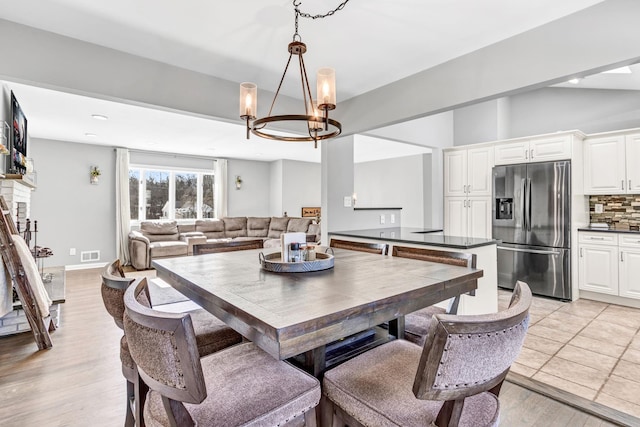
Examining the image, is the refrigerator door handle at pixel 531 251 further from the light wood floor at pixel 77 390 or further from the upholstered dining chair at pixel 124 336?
the upholstered dining chair at pixel 124 336

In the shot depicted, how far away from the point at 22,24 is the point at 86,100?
5.78ft

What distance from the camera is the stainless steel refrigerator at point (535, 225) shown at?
386 centimetres

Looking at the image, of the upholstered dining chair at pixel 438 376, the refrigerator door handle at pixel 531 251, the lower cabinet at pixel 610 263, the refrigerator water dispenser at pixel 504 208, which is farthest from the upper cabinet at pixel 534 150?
the upholstered dining chair at pixel 438 376

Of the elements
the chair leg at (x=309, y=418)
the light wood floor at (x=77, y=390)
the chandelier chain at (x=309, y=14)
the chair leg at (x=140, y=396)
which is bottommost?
the light wood floor at (x=77, y=390)

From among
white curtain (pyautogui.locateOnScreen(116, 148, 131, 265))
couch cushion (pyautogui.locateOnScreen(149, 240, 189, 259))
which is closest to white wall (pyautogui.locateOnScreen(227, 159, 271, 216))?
couch cushion (pyautogui.locateOnScreen(149, 240, 189, 259))

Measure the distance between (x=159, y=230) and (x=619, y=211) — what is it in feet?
24.9

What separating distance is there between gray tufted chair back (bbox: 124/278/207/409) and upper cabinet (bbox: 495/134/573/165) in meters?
4.65

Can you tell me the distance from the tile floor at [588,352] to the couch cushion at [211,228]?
5.88 meters

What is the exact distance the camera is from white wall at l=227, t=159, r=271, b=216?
822cm

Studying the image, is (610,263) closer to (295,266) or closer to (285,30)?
(295,266)

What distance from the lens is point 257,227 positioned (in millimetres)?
7852

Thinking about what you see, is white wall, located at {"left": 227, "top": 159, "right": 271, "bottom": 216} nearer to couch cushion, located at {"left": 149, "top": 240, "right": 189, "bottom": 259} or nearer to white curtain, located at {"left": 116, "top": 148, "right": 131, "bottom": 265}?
couch cushion, located at {"left": 149, "top": 240, "right": 189, "bottom": 259}

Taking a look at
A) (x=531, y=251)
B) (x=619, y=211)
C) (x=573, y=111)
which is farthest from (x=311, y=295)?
(x=573, y=111)

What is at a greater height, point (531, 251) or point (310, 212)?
point (310, 212)
